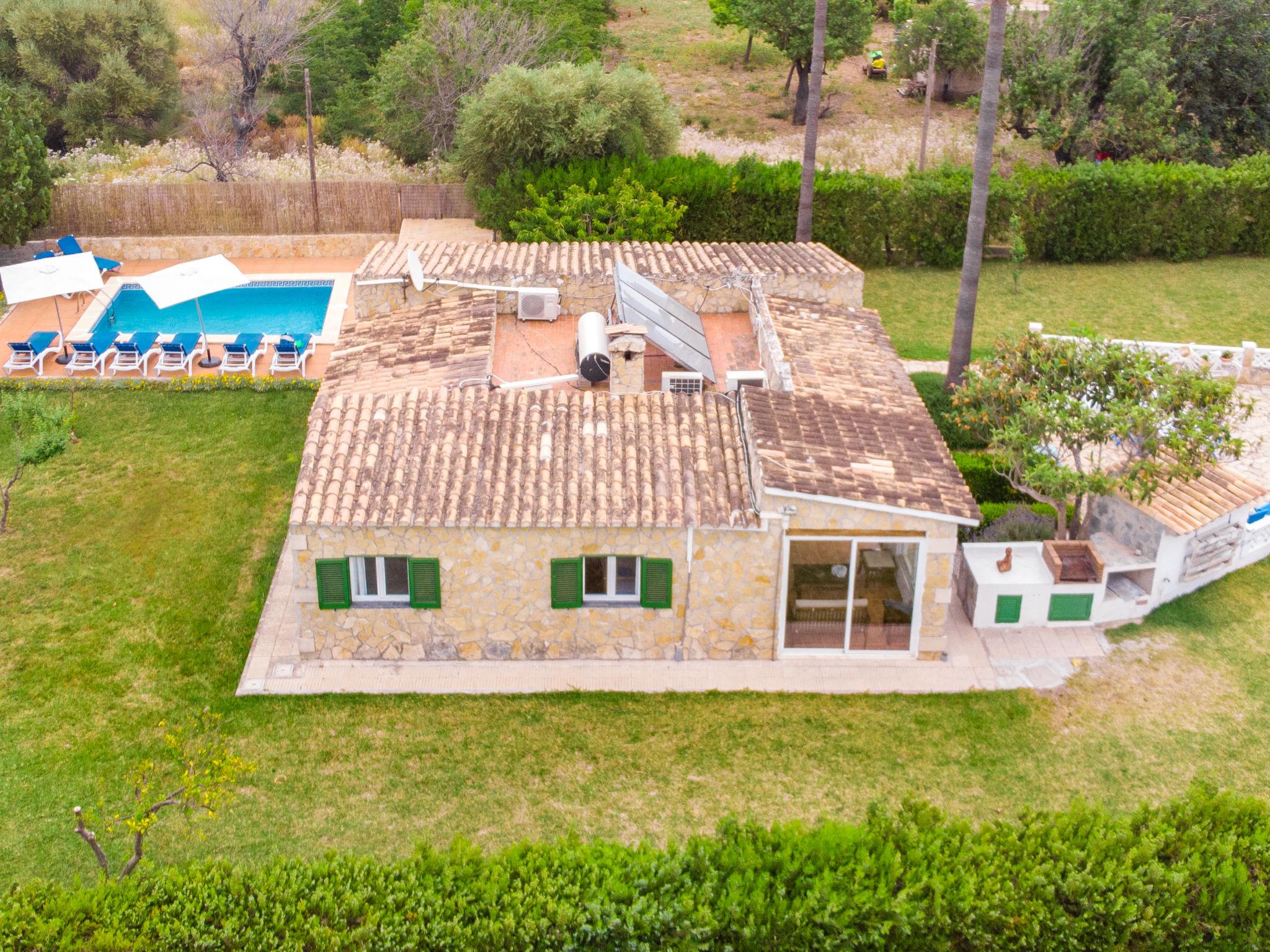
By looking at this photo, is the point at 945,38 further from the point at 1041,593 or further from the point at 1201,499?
the point at 1041,593

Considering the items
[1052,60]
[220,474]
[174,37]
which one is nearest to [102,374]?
[220,474]

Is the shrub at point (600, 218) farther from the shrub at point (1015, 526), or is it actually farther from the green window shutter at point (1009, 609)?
the green window shutter at point (1009, 609)

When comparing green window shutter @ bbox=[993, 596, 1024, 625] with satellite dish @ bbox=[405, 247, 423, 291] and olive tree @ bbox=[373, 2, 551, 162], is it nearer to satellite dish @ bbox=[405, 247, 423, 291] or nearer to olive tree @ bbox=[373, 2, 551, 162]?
satellite dish @ bbox=[405, 247, 423, 291]

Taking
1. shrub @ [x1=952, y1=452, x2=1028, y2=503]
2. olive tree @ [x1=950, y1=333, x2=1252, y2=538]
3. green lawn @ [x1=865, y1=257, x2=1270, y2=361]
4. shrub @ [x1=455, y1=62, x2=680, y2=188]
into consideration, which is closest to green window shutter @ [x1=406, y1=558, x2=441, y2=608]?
olive tree @ [x1=950, y1=333, x2=1252, y2=538]

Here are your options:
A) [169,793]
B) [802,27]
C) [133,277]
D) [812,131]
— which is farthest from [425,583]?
[802,27]

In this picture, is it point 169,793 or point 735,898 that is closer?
point 735,898
